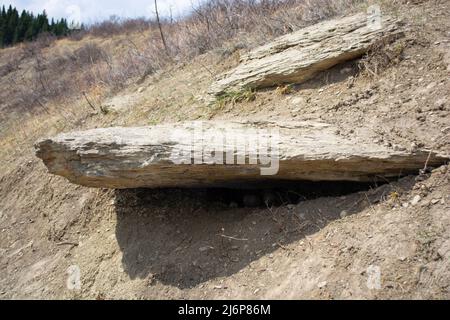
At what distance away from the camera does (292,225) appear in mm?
3289

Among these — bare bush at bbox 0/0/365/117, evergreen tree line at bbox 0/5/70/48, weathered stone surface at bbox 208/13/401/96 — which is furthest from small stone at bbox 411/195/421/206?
evergreen tree line at bbox 0/5/70/48

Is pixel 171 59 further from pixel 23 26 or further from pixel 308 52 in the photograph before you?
pixel 23 26

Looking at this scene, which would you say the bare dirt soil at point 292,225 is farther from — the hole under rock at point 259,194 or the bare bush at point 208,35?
the bare bush at point 208,35

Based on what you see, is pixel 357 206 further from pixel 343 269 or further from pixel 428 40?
pixel 428 40

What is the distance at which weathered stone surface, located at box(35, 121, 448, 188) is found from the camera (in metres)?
3.04

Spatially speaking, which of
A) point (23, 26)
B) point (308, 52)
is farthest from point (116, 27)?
point (308, 52)

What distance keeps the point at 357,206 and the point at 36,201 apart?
14.5 feet

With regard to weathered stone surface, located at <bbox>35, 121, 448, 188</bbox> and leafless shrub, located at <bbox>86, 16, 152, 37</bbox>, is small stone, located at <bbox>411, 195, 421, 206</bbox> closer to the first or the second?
weathered stone surface, located at <bbox>35, 121, 448, 188</bbox>

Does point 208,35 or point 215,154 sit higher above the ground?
point 208,35

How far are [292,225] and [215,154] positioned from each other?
2.91 ft

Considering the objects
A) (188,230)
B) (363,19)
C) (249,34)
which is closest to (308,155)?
(188,230)

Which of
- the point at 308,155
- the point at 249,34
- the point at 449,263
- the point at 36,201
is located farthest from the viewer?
the point at 249,34

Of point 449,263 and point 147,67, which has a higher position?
point 147,67

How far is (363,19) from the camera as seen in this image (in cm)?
456
